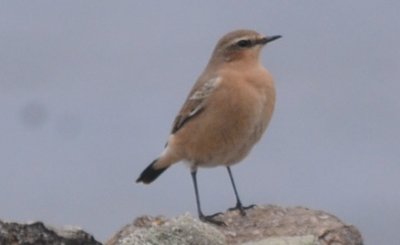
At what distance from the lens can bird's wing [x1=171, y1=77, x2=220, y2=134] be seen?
32.6 feet

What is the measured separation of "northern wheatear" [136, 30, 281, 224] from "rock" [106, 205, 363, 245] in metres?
0.97

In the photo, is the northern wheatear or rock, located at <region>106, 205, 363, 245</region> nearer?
rock, located at <region>106, 205, 363, 245</region>

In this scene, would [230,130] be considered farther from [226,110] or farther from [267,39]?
[267,39]

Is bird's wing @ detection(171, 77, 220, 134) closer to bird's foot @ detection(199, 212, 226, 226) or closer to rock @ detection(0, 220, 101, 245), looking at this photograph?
bird's foot @ detection(199, 212, 226, 226)

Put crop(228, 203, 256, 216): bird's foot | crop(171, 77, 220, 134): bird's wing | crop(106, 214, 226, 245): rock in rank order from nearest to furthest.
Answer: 1. crop(106, 214, 226, 245): rock
2. crop(228, 203, 256, 216): bird's foot
3. crop(171, 77, 220, 134): bird's wing

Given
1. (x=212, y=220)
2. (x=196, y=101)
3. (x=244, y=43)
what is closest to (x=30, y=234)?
(x=212, y=220)

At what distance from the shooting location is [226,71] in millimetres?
10086

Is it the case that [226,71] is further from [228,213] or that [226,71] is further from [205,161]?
[228,213]

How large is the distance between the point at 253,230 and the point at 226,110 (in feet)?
6.56

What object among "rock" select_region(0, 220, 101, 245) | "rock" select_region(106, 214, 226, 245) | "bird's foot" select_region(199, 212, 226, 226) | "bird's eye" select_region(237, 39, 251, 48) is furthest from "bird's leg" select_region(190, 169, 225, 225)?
"rock" select_region(0, 220, 101, 245)

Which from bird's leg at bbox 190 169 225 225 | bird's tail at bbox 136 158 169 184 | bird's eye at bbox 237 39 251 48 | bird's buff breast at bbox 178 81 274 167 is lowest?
bird's leg at bbox 190 169 225 225

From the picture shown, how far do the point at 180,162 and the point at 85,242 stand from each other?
15.5ft

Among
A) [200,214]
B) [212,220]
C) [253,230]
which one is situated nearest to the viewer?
[253,230]

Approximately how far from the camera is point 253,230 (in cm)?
792
